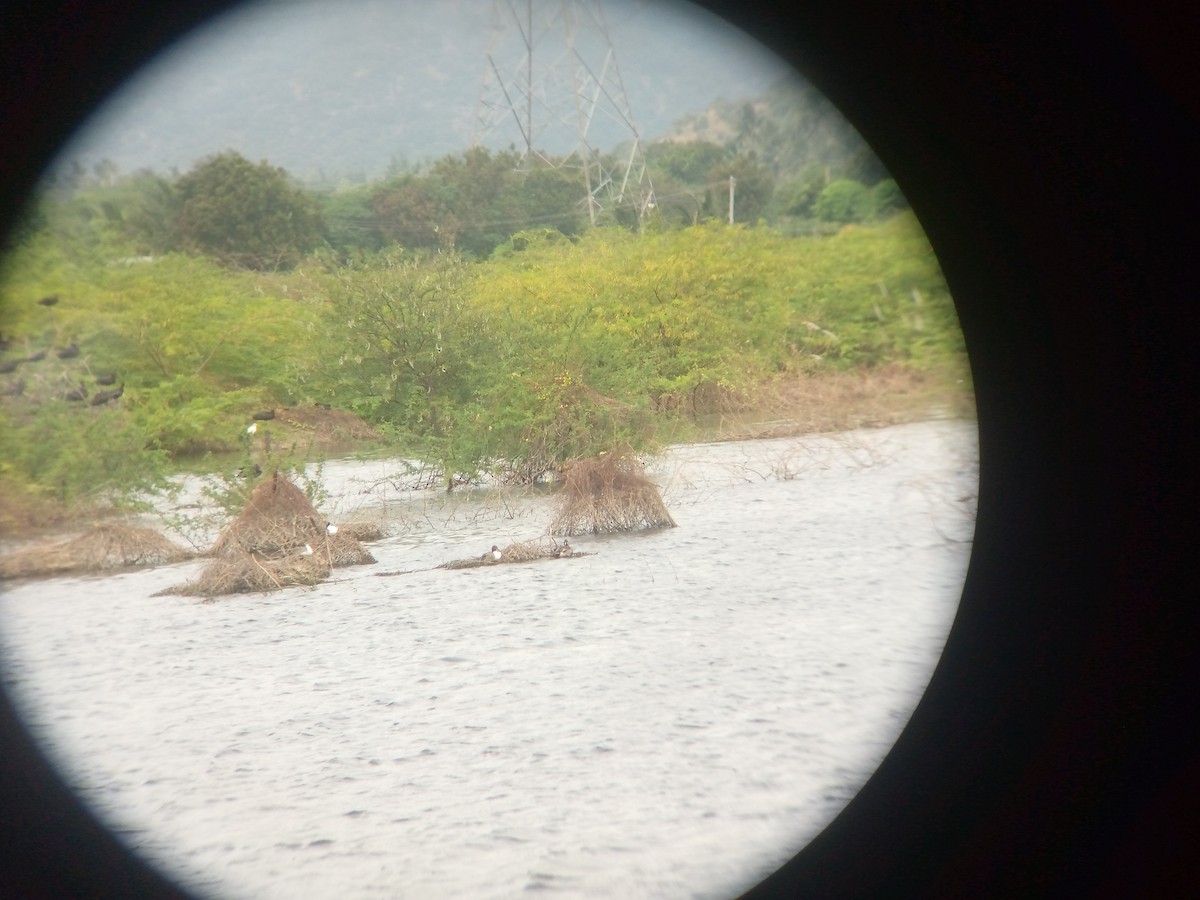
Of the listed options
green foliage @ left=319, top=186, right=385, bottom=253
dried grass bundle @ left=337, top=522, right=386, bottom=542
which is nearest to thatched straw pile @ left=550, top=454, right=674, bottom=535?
dried grass bundle @ left=337, top=522, right=386, bottom=542

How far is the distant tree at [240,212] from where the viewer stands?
14.7 feet

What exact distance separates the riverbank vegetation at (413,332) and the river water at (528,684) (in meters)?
0.37

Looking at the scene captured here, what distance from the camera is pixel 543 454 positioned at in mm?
6027

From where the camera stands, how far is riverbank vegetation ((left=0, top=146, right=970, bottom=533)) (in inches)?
147

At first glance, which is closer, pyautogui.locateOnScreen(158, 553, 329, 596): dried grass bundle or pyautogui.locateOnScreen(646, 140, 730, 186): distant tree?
pyautogui.locateOnScreen(646, 140, 730, 186): distant tree

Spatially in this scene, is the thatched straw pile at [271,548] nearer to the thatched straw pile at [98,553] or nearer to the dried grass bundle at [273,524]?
the dried grass bundle at [273,524]

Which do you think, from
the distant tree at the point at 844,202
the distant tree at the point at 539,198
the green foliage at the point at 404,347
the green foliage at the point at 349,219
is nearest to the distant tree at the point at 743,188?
the distant tree at the point at 844,202

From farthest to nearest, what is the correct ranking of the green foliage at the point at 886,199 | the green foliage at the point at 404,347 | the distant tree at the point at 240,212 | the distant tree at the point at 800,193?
the green foliage at the point at 404,347, the distant tree at the point at 240,212, the distant tree at the point at 800,193, the green foliage at the point at 886,199

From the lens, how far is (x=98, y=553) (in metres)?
4.45

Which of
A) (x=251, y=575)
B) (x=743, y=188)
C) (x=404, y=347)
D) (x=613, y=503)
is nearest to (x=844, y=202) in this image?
(x=743, y=188)

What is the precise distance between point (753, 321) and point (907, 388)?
2695 millimetres

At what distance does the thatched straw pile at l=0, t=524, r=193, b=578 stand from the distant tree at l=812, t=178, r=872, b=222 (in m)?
3.11

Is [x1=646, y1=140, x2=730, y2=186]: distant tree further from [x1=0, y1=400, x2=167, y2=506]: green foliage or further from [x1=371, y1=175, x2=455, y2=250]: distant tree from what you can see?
[x1=0, y1=400, x2=167, y2=506]: green foliage

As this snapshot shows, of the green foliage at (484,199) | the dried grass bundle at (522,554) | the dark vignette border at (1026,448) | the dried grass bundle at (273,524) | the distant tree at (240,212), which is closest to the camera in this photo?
the dark vignette border at (1026,448)
